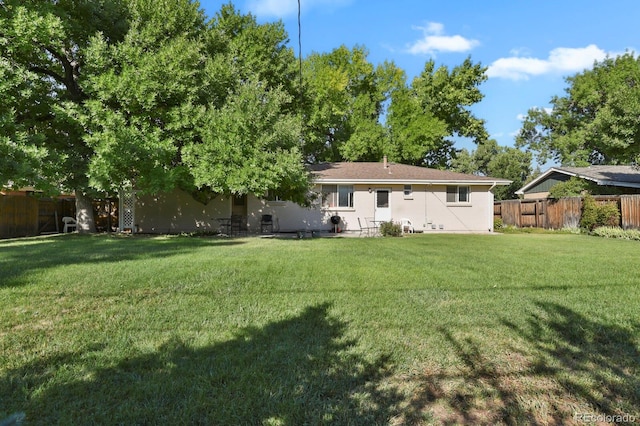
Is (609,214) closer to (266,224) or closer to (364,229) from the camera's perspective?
A: (364,229)

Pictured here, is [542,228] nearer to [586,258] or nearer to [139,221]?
[586,258]

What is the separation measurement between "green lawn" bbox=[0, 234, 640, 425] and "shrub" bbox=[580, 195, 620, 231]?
473 inches

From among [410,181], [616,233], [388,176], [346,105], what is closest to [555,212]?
[616,233]

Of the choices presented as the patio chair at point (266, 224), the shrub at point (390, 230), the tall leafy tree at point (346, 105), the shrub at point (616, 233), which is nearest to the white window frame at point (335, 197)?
the patio chair at point (266, 224)

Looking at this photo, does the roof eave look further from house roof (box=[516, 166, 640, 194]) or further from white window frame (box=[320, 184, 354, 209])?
house roof (box=[516, 166, 640, 194])

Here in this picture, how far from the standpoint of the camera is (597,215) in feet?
52.5

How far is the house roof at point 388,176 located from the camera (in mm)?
17281

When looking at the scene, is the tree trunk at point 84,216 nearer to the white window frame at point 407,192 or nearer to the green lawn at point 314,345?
the green lawn at point 314,345

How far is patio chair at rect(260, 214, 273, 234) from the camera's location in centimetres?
1627

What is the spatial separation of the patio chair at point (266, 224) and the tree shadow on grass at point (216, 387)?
1288 cm

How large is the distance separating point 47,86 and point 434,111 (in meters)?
25.8

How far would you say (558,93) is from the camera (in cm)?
3816

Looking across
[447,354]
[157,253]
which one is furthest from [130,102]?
[447,354]

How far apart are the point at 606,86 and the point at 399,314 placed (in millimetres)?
41397
